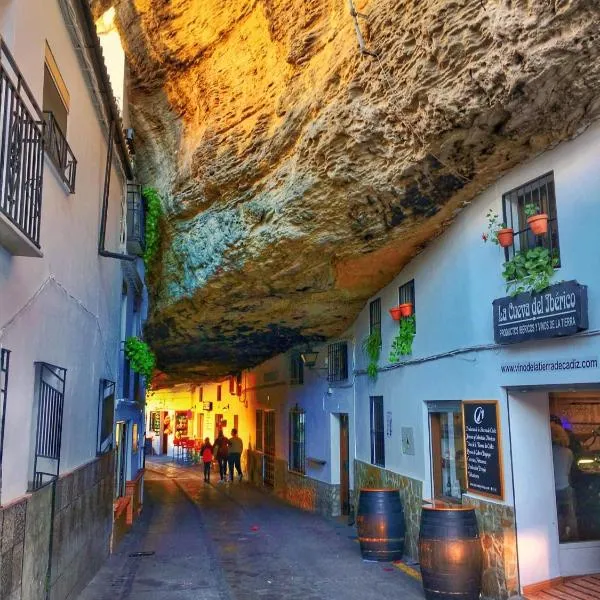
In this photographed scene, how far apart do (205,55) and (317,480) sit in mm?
8974

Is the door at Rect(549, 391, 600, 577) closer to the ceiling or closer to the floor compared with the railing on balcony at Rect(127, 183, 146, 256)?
closer to the floor

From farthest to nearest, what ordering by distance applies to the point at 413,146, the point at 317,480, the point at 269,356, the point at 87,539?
1. the point at 269,356
2. the point at 317,480
3. the point at 87,539
4. the point at 413,146

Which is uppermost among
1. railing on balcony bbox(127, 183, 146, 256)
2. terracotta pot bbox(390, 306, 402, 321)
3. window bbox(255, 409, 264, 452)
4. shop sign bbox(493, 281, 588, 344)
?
railing on balcony bbox(127, 183, 146, 256)

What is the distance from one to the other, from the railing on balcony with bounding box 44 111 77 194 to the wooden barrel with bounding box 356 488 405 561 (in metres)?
5.80

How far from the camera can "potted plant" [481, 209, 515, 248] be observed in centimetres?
642

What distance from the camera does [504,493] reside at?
6355 millimetres

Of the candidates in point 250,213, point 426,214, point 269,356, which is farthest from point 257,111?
point 269,356

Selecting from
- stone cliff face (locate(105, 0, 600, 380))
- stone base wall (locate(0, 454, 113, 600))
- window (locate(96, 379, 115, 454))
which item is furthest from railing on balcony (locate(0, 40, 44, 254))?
window (locate(96, 379, 115, 454))

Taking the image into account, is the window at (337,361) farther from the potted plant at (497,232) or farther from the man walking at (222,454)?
the man walking at (222,454)

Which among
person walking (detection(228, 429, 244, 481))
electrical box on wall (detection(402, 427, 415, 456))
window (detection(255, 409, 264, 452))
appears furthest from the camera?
person walking (detection(228, 429, 244, 481))

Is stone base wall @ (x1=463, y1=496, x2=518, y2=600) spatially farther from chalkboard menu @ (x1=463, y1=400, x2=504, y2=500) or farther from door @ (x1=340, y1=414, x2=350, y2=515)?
door @ (x1=340, y1=414, x2=350, y2=515)

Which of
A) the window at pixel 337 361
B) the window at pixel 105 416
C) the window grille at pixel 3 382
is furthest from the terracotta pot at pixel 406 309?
the window grille at pixel 3 382

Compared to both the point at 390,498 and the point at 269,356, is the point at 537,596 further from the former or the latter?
the point at 269,356

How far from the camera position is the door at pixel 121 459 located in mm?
11023
